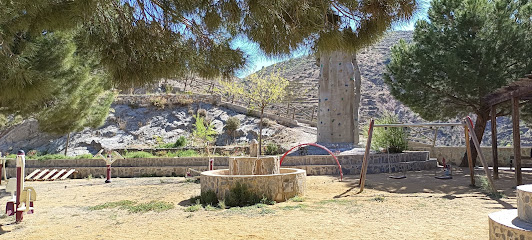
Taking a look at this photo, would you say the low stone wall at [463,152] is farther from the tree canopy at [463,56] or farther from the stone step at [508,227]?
the stone step at [508,227]

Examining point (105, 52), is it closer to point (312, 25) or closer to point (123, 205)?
point (312, 25)

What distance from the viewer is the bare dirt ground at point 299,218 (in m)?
4.82

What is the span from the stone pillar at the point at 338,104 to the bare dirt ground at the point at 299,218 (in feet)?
22.3

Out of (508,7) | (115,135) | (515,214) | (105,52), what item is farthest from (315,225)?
(115,135)

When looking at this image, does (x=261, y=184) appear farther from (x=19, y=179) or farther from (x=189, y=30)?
(x=19, y=179)

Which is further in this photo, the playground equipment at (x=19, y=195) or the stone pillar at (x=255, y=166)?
the stone pillar at (x=255, y=166)

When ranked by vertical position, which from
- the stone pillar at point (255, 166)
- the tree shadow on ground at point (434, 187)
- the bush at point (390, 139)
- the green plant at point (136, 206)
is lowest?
the green plant at point (136, 206)

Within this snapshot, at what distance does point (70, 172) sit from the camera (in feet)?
45.3

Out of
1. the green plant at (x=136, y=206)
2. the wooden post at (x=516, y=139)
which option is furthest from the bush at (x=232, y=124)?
the wooden post at (x=516, y=139)

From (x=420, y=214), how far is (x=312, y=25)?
11.4 ft

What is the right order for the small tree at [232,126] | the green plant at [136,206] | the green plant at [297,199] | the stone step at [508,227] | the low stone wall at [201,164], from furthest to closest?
1. the small tree at [232,126]
2. the low stone wall at [201,164]
3. the green plant at [297,199]
4. the green plant at [136,206]
5. the stone step at [508,227]

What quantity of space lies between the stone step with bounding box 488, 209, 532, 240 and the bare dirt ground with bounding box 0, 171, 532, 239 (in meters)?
1.15

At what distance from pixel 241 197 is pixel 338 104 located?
9.62 meters

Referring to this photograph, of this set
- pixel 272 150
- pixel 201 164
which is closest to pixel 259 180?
pixel 201 164
